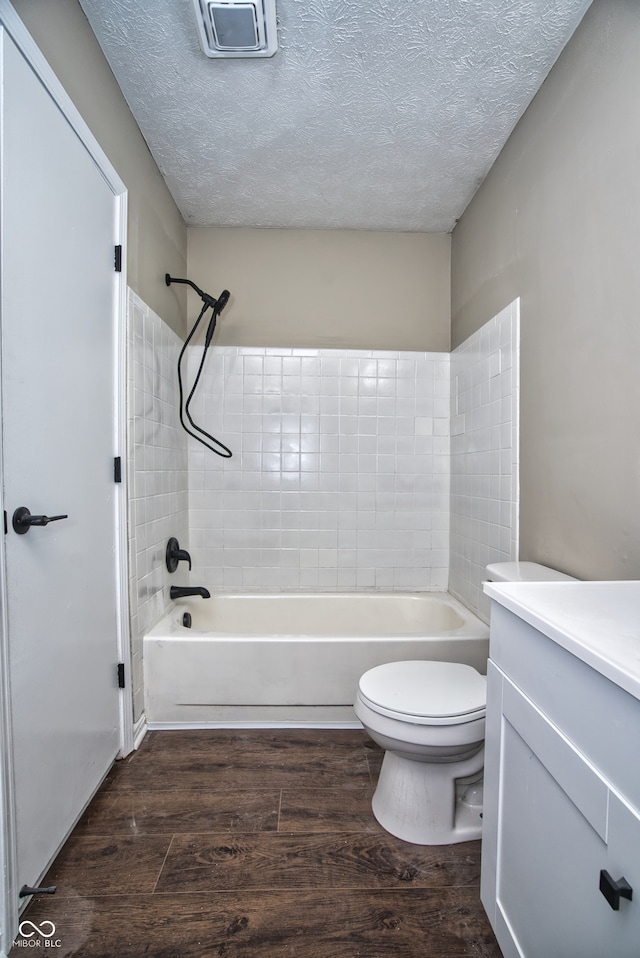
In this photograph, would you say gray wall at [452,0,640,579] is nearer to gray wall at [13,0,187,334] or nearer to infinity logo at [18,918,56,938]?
gray wall at [13,0,187,334]

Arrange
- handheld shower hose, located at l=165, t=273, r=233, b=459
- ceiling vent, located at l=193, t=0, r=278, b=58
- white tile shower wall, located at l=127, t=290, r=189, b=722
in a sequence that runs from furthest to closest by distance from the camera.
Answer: handheld shower hose, located at l=165, t=273, r=233, b=459 < white tile shower wall, located at l=127, t=290, r=189, b=722 < ceiling vent, located at l=193, t=0, r=278, b=58

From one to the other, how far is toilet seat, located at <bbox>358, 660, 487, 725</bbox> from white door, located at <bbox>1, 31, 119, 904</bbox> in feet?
2.92

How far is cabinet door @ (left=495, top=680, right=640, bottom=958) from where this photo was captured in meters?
0.57

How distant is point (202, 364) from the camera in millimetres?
2461

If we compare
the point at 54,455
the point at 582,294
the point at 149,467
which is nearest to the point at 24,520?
the point at 54,455

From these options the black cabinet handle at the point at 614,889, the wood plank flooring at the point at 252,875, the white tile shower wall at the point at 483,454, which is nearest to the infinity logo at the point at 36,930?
the wood plank flooring at the point at 252,875

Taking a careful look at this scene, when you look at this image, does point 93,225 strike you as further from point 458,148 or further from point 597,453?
point 597,453

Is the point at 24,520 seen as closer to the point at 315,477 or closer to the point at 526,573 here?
the point at 526,573

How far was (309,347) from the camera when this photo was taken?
8.51 feet

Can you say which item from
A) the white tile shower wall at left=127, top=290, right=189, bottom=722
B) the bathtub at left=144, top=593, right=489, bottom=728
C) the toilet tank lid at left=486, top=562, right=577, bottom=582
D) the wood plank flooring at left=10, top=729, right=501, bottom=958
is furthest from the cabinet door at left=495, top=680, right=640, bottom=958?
the white tile shower wall at left=127, top=290, right=189, bottom=722

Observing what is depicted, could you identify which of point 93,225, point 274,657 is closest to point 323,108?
point 93,225

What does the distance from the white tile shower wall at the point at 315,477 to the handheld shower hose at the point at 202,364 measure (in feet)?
0.17

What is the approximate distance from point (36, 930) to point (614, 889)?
128cm

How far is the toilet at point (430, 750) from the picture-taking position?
1.27m
